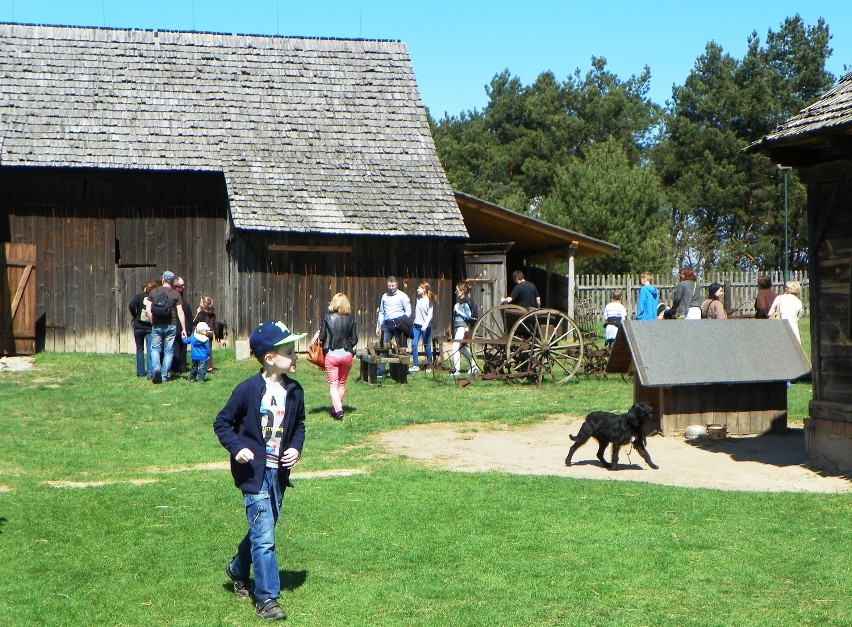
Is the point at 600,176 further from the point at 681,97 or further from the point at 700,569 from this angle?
the point at 700,569

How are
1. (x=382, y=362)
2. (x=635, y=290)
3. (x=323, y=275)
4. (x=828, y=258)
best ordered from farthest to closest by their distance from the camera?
(x=635, y=290), (x=323, y=275), (x=382, y=362), (x=828, y=258)

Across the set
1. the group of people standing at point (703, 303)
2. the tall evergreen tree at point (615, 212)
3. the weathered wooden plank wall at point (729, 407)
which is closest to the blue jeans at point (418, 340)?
the group of people standing at point (703, 303)

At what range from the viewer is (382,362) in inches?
704

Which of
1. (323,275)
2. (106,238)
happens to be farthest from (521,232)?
(106,238)

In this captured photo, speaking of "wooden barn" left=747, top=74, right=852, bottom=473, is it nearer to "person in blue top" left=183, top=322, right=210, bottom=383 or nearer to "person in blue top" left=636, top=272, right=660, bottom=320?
"person in blue top" left=636, top=272, right=660, bottom=320

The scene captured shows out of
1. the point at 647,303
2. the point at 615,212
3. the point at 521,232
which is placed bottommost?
the point at 647,303

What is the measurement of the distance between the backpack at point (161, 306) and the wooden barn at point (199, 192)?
139 inches

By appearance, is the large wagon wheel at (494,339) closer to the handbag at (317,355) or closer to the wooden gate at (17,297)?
the handbag at (317,355)

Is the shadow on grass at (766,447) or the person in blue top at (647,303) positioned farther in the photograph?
the person in blue top at (647,303)

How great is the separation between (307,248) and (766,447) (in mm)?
11521

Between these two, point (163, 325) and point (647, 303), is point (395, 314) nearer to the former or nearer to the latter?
point (163, 325)

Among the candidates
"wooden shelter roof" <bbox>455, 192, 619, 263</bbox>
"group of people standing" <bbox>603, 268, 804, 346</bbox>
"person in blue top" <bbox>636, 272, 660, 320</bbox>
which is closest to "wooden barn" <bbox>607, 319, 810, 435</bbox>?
"group of people standing" <bbox>603, 268, 804, 346</bbox>

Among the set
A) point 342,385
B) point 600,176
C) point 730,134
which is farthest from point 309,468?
point 730,134

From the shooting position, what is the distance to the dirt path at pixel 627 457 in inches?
410
